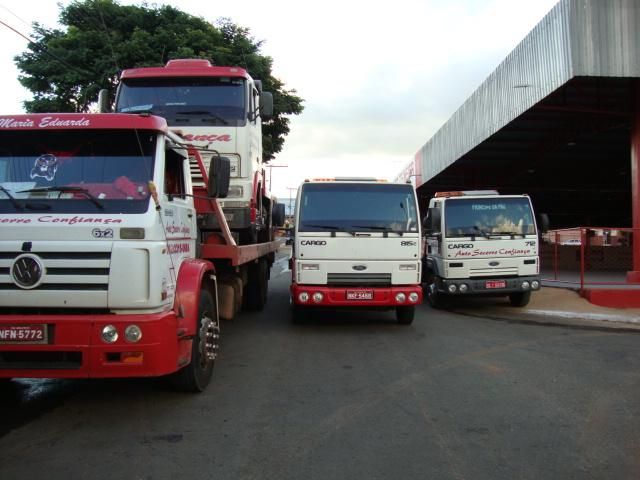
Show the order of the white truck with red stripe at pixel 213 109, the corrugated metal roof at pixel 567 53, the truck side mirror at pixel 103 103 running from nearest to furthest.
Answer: the white truck with red stripe at pixel 213 109, the truck side mirror at pixel 103 103, the corrugated metal roof at pixel 567 53

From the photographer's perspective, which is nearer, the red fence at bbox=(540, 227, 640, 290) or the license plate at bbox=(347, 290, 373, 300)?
the license plate at bbox=(347, 290, 373, 300)

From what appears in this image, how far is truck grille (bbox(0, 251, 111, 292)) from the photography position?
4559 millimetres

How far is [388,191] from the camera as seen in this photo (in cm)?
937

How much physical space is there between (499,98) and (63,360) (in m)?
17.0

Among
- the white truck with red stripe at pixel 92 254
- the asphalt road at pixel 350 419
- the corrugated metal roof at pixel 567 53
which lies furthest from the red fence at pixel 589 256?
the white truck with red stripe at pixel 92 254

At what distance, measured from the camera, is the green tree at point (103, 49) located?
1706cm

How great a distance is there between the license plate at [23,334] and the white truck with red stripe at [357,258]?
4.82 meters

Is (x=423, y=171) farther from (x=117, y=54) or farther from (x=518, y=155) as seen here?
(x=117, y=54)

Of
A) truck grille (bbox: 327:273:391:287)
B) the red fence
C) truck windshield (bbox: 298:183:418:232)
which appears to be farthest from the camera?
the red fence

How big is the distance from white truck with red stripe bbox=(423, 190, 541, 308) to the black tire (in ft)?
1.77

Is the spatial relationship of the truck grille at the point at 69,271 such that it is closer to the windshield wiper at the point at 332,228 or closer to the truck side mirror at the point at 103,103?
the windshield wiper at the point at 332,228

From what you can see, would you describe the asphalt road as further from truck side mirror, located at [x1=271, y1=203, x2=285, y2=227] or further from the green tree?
the green tree

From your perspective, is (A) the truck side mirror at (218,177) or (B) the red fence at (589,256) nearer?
(A) the truck side mirror at (218,177)

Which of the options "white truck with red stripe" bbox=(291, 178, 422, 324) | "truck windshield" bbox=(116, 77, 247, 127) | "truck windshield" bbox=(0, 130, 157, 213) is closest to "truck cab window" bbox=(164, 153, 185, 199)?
"truck windshield" bbox=(0, 130, 157, 213)
